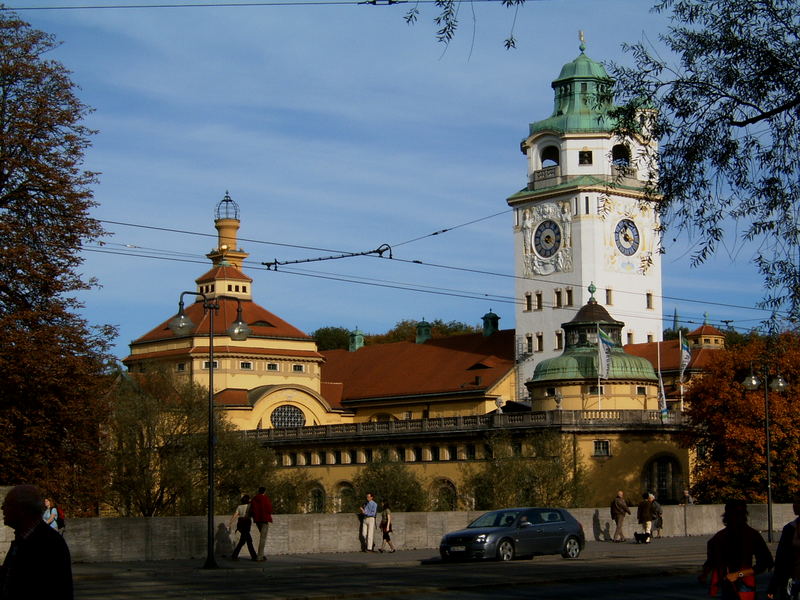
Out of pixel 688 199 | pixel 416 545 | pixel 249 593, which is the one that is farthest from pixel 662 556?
pixel 688 199

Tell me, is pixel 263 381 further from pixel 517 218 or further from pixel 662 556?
pixel 662 556

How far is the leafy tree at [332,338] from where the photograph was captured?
153250mm

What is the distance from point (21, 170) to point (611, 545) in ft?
71.6

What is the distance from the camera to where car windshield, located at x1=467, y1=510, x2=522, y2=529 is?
122 feet

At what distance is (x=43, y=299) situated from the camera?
40.6 m

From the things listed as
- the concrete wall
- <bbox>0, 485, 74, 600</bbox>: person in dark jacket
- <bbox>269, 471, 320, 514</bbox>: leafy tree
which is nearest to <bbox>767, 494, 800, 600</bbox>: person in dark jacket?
<bbox>0, 485, 74, 600</bbox>: person in dark jacket

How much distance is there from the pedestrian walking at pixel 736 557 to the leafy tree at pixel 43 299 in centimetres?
2649

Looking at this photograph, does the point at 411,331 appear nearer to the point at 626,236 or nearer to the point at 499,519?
the point at 626,236

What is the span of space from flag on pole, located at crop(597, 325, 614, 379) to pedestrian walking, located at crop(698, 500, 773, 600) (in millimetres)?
70148

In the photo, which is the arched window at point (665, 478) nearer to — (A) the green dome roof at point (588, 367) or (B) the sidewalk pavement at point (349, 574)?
(A) the green dome roof at point (588, 367)

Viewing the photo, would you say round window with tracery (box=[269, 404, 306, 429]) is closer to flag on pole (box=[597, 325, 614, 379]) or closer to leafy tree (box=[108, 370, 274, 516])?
flag on pole (box=[597, 325, 614, 379])

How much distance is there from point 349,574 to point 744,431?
4367cm

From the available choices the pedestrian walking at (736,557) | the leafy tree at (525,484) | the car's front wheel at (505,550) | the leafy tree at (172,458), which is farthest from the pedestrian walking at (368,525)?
the leafy tree at (172,458)

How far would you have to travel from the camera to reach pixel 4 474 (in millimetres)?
38969
